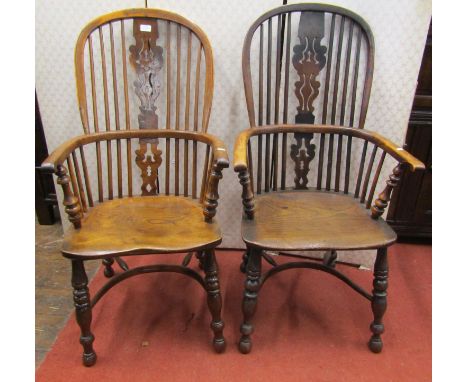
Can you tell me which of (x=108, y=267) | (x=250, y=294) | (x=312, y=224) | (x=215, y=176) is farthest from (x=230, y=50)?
(x=108, y=267)

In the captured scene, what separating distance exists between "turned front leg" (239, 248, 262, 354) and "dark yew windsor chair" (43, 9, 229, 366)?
97mm

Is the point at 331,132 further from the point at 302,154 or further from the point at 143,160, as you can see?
the point at 143,160

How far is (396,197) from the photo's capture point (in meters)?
2.04

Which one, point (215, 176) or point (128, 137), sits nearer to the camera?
point (215, 176)

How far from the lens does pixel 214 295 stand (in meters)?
1.34

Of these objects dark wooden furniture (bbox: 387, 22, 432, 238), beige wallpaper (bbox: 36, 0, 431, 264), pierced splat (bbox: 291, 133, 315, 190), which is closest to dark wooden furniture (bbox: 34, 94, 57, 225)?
beige wallpaper (bbox: 36, 0, 431, 264)

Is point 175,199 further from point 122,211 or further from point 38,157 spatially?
point 38,157

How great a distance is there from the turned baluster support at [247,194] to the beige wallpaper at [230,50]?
0.58m

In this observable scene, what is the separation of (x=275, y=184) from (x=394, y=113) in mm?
640

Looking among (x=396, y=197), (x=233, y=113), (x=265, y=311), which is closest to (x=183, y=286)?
(x=265, y=311)

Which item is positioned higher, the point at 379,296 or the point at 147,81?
the point at 147,81

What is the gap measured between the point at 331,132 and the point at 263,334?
896 millimetres

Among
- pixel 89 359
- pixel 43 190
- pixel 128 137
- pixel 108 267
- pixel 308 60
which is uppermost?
pixel 308 60

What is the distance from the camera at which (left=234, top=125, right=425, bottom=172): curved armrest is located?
47.4 inches
